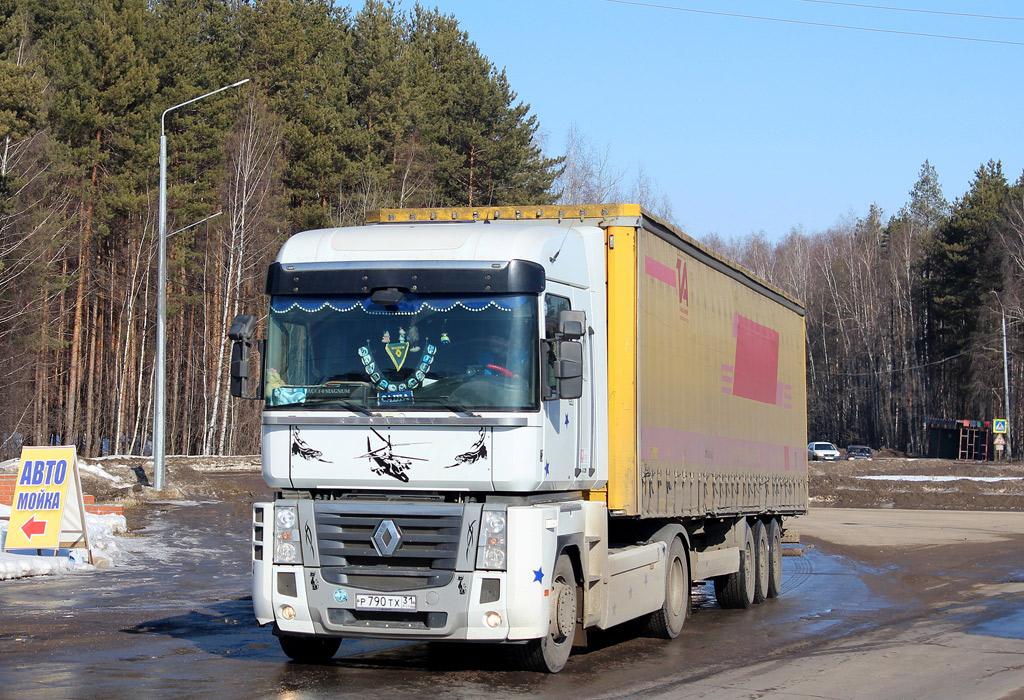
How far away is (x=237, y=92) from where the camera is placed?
53.9 meters

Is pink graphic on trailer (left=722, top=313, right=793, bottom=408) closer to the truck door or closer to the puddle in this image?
the puddle

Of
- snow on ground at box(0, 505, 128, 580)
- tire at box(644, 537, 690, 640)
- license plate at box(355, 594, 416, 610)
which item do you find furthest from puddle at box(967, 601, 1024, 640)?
snow on ground at box(0, 505, 128, 580)

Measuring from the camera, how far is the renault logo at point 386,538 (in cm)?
888

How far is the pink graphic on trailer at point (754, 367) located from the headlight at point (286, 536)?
6.65 m

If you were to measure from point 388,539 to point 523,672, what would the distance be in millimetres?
1787

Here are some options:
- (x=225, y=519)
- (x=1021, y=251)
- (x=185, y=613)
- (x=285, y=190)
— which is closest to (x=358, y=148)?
(x=285, y=190)

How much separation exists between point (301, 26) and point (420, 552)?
175 ft

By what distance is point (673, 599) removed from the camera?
40.0 feet

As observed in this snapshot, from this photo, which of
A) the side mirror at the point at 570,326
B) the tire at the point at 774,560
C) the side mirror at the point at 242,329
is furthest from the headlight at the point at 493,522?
the tire at the point at 774,560

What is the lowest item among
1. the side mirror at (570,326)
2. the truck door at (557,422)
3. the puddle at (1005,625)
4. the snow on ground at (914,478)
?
the puddle at (1005,625)

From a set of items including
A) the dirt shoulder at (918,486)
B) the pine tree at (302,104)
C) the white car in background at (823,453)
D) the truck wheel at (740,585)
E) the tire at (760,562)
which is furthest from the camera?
the white car in background at (823,453)

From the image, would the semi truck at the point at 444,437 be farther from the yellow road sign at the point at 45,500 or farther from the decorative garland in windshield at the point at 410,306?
the yellow road sign at the point at 45,500

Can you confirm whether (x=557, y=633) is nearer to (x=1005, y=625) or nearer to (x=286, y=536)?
(x=286, y=536)

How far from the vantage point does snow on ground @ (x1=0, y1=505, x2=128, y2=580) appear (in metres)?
16.0
